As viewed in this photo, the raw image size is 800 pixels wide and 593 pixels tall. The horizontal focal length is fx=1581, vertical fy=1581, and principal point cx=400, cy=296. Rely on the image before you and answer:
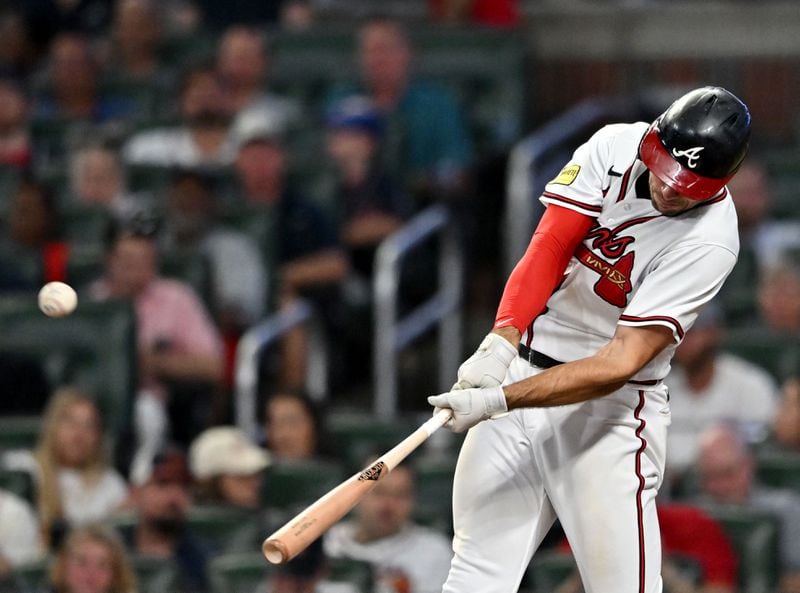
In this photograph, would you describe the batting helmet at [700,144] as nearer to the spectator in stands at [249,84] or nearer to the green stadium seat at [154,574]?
the green stadium seat at [154,574]

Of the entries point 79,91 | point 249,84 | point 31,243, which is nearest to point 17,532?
point 31,243

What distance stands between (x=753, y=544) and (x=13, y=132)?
471 centimetres

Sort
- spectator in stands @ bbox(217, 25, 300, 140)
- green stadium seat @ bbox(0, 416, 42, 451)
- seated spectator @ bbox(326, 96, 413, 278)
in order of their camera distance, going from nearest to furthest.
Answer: green stadium seat @ bbox(0, 416, 42, 451)
seated spectator @ bbox(326, 96, 413, 278)
spectator in stands @ bbox(217, 25, 300, 140)

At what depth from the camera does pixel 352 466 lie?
6246 mm

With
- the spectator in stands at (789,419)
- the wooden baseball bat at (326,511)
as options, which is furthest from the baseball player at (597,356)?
the spectator in stands at (789,419)

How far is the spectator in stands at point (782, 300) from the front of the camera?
639cm

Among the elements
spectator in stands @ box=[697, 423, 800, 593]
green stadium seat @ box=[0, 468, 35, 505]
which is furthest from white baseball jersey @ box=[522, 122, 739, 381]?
green stadium seat @ box=[0, 468, 35, 505]

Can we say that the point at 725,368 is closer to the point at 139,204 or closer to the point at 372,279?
the point at 372,279

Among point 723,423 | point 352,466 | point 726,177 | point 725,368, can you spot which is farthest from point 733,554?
point 726,177

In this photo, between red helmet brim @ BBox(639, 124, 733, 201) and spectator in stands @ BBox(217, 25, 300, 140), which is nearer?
red helmet brim @ BBox(639, 124, 733, 201)

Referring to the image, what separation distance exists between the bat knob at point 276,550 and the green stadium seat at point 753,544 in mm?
2620

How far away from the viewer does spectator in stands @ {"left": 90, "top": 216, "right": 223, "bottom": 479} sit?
22.6 ft

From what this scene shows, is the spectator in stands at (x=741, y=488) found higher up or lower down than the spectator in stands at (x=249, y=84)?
lower down

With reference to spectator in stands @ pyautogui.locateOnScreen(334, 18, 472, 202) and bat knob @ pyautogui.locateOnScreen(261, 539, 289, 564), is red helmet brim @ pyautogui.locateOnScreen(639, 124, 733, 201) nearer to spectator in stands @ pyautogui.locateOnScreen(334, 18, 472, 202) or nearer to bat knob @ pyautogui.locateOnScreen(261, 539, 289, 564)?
bat knob @ pyautogui.locateOnScreen(261, 539, 289, 564)
